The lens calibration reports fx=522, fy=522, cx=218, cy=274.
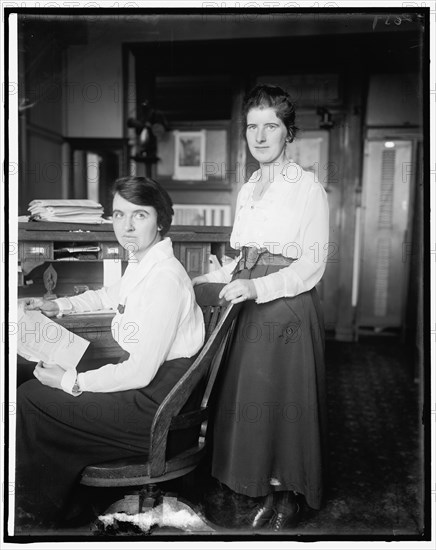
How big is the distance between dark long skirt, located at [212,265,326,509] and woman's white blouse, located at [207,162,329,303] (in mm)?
72

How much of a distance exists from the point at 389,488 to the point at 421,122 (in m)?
1.25

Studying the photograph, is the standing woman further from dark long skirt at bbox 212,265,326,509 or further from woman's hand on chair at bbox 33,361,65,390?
woman's hand on chair at bbox 33,361,65,390

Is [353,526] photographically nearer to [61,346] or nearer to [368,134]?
[61,346]

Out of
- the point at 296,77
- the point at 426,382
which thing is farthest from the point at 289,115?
the point at 296,77

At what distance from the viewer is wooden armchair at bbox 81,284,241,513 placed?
1.44 meters

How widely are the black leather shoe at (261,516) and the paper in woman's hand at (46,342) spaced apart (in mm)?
713

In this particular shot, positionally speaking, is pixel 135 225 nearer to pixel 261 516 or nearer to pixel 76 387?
pixel 76 387

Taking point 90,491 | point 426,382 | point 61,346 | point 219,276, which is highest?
point 219,276

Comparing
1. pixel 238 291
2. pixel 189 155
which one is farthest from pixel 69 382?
pixel 189 155

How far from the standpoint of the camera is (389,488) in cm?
184

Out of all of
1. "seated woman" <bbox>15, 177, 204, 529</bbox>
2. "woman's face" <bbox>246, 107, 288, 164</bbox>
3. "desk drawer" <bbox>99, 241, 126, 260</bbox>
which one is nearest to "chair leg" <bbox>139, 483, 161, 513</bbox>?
"seated woman" <bbox>15, 177, 204, 529</bbox>

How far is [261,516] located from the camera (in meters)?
1.60

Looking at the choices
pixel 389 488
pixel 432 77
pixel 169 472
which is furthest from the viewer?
pixel 389 488

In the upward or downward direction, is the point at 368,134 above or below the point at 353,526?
above
